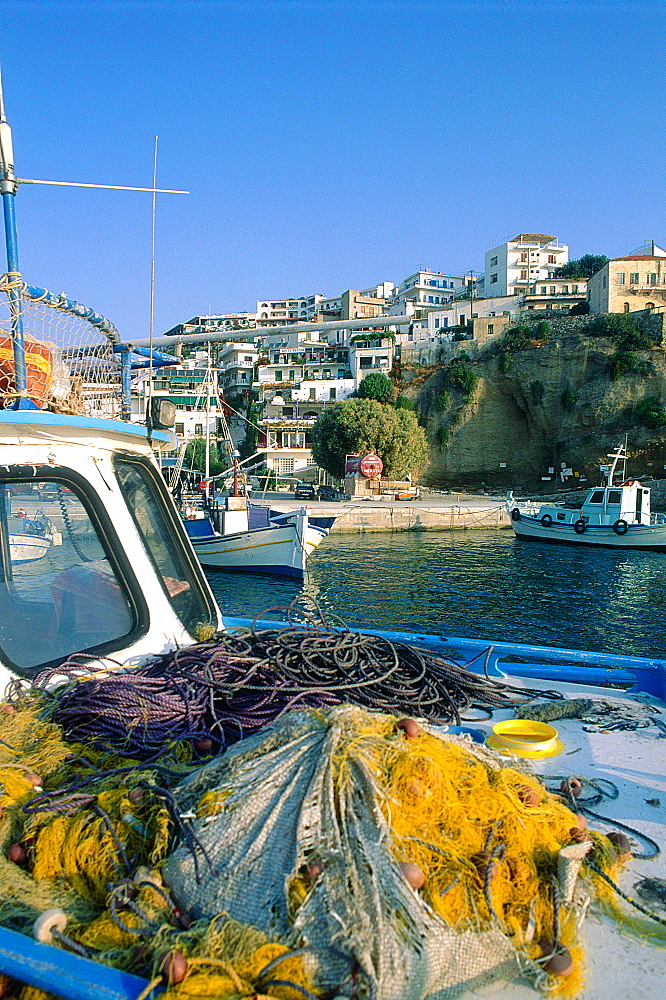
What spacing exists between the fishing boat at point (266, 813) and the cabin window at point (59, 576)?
0.02 metres

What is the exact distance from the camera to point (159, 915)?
2.21m

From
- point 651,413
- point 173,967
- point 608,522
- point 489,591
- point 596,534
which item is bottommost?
point 489,591

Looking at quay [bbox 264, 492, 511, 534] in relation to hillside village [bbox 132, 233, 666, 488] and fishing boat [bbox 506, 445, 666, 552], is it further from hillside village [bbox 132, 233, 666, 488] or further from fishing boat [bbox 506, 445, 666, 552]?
hillside village [bbox 132, 233, 666, 488]

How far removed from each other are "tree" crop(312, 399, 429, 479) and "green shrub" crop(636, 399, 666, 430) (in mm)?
18105

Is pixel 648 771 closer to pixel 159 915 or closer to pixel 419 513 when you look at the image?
pixel 159 915

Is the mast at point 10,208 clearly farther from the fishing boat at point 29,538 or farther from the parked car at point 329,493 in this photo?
the parked car at point 329,493

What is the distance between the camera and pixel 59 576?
13.9ft

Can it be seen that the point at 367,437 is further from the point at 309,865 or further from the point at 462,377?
the point at 309,865

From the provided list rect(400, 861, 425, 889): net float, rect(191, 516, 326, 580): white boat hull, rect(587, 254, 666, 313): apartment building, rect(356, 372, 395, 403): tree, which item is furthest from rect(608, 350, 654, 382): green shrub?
rect(400, 861, 425, 889): net float

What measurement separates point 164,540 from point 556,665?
3180 mm

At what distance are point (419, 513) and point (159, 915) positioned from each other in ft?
130

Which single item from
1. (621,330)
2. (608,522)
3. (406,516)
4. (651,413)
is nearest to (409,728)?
(608,522)

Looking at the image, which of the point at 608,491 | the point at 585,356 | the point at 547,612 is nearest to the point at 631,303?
the point at 585,356

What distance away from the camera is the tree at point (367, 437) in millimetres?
54656
